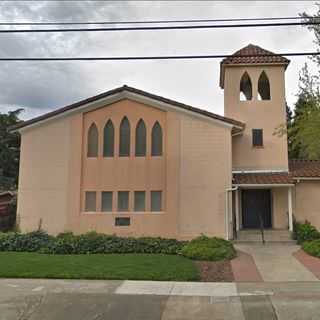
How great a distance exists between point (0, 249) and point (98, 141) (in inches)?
267

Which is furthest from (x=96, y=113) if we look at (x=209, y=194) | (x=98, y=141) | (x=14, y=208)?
(x=14, y=208)

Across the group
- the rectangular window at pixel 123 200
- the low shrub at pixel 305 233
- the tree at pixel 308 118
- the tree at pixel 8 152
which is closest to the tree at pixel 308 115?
the tree at pixel 308 118

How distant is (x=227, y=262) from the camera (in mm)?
14078

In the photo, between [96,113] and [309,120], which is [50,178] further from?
[309,120]

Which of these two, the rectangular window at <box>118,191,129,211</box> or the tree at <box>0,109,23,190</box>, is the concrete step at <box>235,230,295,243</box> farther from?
the tree at <box>0,109,23,190</box>

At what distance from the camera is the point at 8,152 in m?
39.4

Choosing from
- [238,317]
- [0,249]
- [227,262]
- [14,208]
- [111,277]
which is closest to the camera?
[238,317]

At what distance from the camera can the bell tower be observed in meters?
22.0

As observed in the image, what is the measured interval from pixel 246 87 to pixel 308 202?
7382mm

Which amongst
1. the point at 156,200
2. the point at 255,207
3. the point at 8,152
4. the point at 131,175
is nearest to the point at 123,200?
the point at 131,175

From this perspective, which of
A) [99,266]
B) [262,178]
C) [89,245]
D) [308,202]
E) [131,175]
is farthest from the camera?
[308,202]

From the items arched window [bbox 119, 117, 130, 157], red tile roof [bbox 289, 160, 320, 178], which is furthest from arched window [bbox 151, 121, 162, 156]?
red tile roof [bbox 289, 160, 320, 178]

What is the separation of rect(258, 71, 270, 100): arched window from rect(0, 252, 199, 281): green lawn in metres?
12.3

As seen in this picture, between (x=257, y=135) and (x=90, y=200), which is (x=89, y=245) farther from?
(x=257, y=135)
